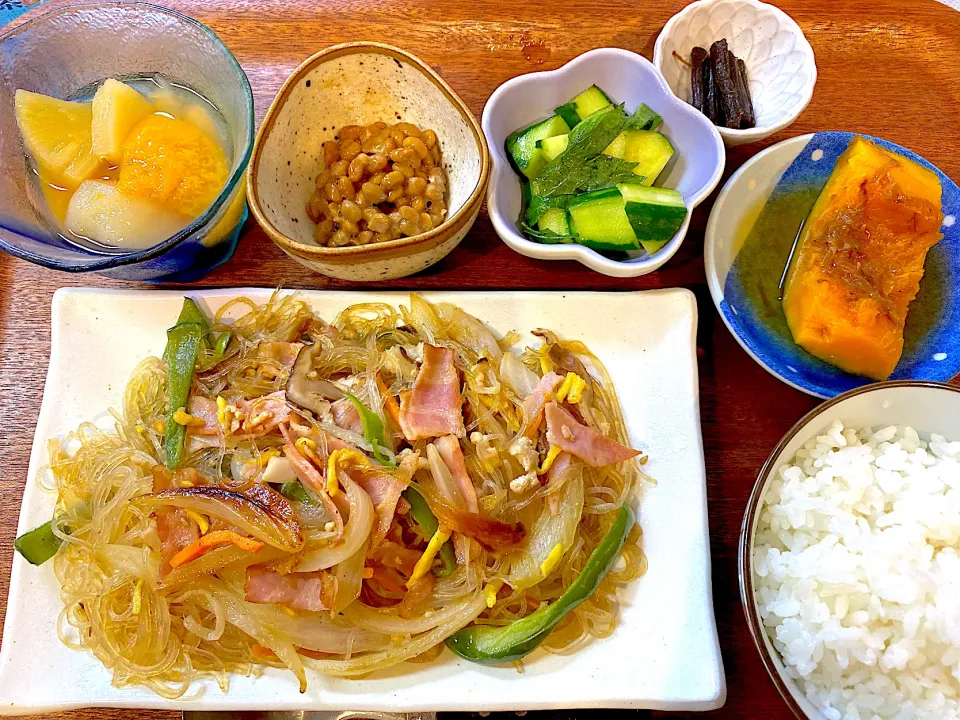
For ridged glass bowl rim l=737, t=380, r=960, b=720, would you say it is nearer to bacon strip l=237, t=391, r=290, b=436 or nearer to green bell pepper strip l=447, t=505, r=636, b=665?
green bell pepper strip l=447, t=505, r=636, b=665

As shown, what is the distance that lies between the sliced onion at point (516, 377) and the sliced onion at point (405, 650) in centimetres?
57

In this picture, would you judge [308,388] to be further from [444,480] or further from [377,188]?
[377,188]

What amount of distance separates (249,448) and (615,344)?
1.12 metres

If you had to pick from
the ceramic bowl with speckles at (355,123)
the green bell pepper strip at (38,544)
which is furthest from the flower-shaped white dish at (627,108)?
the green bell pepper strip at (38,544)

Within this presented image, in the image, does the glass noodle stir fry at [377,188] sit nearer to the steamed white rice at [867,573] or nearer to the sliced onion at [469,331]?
the sliced onion at [469,331]

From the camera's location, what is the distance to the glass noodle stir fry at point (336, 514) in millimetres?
1567

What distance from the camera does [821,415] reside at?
1.68m

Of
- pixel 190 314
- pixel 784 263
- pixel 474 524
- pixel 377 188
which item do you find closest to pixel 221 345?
pixel 190 314

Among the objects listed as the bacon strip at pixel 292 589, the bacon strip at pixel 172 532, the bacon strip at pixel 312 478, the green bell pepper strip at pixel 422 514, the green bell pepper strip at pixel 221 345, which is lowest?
the bacon strip at pixel 292 589

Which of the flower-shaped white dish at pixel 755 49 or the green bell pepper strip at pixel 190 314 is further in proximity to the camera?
the flower-shaped white dish at pixel 755 49

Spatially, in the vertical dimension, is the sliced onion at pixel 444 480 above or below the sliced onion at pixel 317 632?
above

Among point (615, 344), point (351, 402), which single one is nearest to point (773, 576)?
point (615, 344)

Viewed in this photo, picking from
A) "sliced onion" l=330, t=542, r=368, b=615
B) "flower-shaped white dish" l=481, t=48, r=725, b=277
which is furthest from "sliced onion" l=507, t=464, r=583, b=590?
"flower-shaped white dish" l=481, t=48, r=725, b=277

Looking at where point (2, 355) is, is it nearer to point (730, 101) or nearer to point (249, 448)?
point (249, 448)
